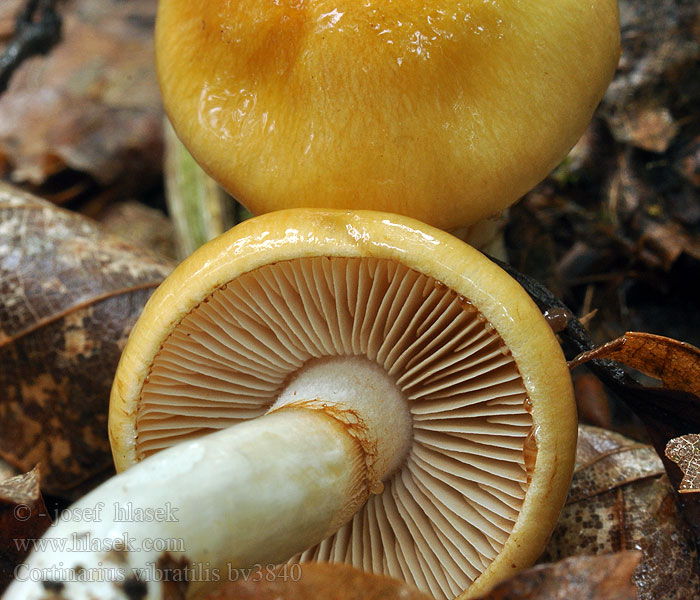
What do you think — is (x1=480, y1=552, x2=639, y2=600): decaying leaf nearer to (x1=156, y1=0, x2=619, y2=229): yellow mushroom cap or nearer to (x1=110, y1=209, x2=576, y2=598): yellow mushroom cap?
(x1=110, y1=209, x2=576, y2=598): yellow mushroom cap

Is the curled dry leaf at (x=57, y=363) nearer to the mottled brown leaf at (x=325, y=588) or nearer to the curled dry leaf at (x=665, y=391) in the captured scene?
the mottled brown leaf at (x=325, y=588)

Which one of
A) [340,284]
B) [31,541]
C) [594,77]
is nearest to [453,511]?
[340,284]

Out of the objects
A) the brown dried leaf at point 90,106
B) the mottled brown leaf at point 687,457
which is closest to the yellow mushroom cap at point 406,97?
the mottled brown leaf at point 687,457

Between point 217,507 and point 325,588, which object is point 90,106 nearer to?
point 217,507

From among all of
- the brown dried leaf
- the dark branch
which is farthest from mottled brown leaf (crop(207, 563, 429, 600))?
the dark branch

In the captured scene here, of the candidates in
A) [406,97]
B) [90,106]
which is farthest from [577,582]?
[90,106]

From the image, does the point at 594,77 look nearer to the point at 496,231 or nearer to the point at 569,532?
the point at 496,231

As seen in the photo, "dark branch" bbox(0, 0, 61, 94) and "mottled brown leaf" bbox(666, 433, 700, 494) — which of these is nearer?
"mottled brown leaf" bbox(666, 433, 700, 494)
